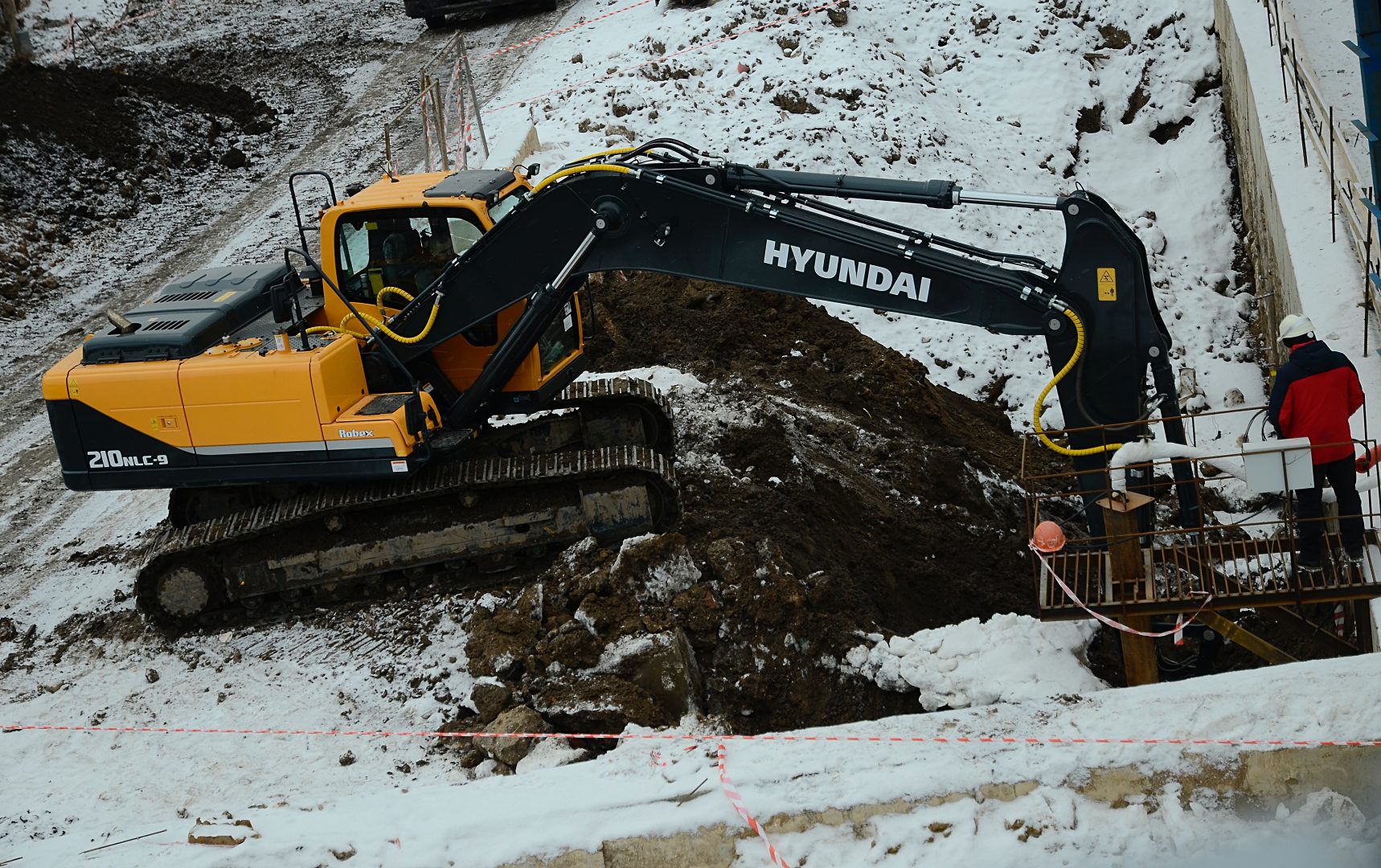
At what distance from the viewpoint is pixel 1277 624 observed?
7.61 m

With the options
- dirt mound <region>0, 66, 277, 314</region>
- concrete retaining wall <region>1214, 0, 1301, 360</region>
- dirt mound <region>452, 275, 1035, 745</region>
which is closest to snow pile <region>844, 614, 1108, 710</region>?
dirt mound <region>452, 275, 1035, 745</region>

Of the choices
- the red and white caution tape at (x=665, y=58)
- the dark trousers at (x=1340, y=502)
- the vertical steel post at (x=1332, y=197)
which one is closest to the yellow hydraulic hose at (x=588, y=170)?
the dark trousers at (x=1340, y=502)

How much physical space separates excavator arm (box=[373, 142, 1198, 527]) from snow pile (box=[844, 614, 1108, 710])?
108cm

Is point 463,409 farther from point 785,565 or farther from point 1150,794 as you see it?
point 1150,794

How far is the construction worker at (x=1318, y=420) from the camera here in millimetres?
6543

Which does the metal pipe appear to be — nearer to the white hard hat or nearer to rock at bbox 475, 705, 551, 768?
the white hard hat

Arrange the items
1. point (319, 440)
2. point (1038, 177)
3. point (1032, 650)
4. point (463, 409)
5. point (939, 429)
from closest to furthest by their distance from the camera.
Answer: point (1032, 650), point (319, 440), point (463, 409), point (939, 429), point (1038, 177)

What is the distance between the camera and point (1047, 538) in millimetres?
6801

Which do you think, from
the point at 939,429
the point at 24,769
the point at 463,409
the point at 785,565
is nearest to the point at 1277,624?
the point at 785,565

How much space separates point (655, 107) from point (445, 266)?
8.45 meters

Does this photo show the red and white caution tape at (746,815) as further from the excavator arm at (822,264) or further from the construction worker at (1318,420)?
the construction worker at (1318,420)

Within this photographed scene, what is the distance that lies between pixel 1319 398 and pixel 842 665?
3183mm

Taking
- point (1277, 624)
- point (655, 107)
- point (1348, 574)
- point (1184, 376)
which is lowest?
point (1277, 624)

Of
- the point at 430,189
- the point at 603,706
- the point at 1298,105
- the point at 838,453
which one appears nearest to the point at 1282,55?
the point at 1298,105
